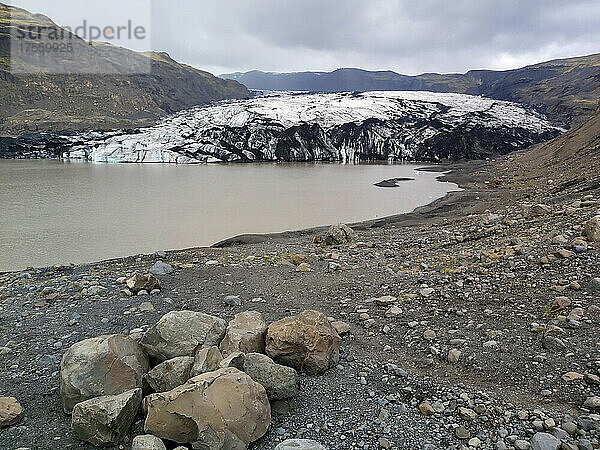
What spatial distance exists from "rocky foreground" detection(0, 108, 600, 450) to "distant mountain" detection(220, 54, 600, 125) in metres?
42.2

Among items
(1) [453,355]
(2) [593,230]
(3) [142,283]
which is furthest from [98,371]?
(2) [593,230]

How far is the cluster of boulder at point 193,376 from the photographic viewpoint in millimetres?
2607

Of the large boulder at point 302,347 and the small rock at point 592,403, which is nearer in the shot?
the small rock at point 592,403

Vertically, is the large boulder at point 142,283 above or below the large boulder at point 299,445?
above

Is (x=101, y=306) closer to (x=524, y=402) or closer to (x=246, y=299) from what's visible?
(x=246, y=299)

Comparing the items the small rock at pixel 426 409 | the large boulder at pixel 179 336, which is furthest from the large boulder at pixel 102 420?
the small rock at pixel 426 409

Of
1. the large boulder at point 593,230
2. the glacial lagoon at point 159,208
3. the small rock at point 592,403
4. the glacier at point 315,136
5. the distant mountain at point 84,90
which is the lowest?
the glacial lagoon at point 159,208

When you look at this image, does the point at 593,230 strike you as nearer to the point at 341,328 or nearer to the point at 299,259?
the point at 341,328

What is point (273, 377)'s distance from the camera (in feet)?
10.1

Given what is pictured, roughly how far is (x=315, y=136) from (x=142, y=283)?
3633cm

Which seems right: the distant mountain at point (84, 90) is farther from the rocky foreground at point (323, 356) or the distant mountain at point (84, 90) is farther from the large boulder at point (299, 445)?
the large boulder at point (299, 445)

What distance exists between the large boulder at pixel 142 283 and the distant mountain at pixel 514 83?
143ft

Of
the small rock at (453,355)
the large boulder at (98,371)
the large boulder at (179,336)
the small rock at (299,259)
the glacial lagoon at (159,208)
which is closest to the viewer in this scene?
the large boulder at (98,371)

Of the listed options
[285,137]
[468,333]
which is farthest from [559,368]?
[285,137]
